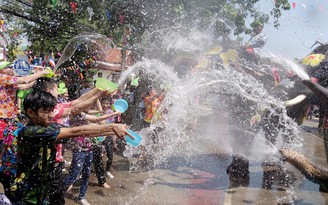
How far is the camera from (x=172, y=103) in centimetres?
720

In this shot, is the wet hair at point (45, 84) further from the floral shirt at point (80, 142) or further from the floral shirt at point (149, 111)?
the floral shirt at point (149, 111)

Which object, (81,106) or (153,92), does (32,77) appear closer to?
(81,106)

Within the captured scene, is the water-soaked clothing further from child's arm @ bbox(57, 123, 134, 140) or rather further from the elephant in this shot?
the elephant

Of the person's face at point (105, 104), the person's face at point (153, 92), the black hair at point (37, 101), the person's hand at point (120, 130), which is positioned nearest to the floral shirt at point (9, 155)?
the black hair at point (37, 101)

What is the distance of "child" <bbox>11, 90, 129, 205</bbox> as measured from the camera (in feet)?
7.32

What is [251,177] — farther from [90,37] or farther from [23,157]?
[90,37]

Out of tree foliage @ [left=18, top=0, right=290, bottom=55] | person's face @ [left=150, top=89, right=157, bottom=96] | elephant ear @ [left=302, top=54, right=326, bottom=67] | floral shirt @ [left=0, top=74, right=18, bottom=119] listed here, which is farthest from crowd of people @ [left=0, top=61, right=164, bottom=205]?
tree foliage @ [left=18, top=0, right=290, bottom=55]

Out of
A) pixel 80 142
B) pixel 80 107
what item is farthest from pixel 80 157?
pixel 80 107

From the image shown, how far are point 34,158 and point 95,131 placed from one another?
0.53 metres

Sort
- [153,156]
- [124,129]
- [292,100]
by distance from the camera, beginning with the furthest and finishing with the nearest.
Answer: [153,156] < [292,100] < [124,129]

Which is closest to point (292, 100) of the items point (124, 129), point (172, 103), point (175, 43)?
point (172, 103)

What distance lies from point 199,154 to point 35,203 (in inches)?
222

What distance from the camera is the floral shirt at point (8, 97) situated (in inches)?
167

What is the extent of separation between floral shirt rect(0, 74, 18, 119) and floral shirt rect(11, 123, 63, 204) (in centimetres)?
219
